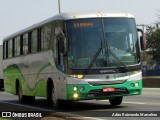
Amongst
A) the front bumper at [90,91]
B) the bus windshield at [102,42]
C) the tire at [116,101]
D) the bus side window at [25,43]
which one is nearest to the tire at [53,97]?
the front bumper at [90,91]

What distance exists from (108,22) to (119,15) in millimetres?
469

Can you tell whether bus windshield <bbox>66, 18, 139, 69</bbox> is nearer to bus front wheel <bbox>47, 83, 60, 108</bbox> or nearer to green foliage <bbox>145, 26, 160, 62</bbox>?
bus front wheel <bbox>47, 83, 60, 108</bbox>

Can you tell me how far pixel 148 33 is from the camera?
66.9m

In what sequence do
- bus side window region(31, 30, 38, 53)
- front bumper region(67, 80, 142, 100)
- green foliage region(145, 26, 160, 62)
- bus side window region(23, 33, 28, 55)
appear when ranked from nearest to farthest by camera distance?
front bumper region(67, 80, 142, 100) → bus side window region(31, 30, 38, 53) → bus side window region(23, 33, 28, 55) → green foliage region(145, 26, 160, 62)

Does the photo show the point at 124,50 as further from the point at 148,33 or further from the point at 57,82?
the point at 148,33

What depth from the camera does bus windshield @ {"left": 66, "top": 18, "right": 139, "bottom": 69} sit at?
16.7 metres

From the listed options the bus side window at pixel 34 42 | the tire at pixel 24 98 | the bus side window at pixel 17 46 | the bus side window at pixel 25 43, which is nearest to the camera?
the bus side window at pixel 34 42

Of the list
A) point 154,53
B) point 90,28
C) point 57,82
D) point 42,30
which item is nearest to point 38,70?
point 42,30

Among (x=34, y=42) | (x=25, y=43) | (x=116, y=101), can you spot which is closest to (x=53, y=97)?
(x=116, y=101)

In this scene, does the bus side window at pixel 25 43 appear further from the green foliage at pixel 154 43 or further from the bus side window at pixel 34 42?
the green foliage at pixel 154 43

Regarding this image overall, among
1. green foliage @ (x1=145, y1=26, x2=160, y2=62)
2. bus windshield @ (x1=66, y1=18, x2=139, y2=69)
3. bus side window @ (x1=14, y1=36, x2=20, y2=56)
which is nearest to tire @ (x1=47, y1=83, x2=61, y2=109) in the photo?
bus windshield @ (x1=66, y1=18, x2=139, y2=69)

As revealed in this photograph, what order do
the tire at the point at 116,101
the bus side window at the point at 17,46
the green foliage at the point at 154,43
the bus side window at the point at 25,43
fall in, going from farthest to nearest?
1. the green foliage at the point at 154,43
2. the bus side window at the point at 17,46
3. the bus side window at the point at 25,43
4. the tire at the point at 116,101

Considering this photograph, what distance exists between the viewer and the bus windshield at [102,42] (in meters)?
16.7

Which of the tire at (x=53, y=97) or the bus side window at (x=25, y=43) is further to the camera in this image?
the bus side window at (x=25, y=43)
